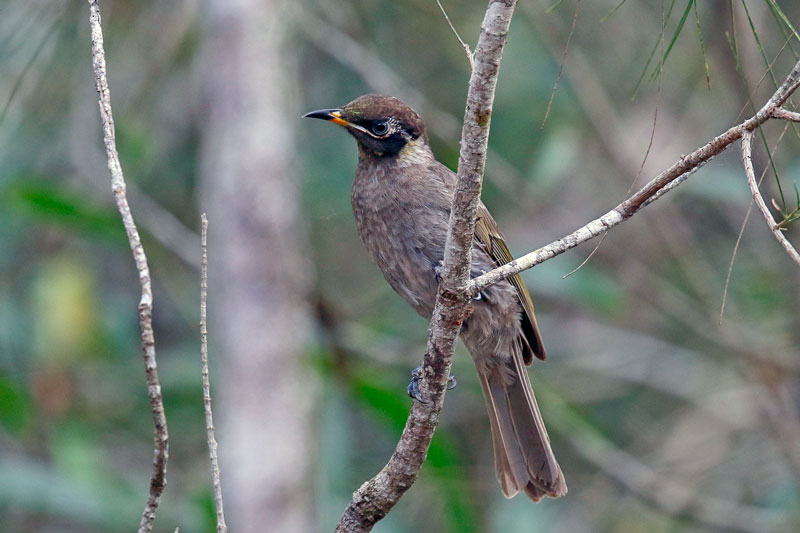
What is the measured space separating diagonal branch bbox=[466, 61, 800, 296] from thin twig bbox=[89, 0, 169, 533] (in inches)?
39.0

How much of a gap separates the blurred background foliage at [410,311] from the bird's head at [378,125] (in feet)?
6.31

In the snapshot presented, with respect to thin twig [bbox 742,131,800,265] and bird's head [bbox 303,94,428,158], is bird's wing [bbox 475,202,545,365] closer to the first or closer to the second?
bird's head [bbox 303,94,428,158]

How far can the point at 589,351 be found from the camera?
25.3 ft

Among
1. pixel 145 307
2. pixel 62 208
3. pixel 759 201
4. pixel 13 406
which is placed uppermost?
pixel 62 208

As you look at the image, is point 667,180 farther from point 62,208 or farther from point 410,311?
point 410,311

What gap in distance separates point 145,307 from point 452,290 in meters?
0.96

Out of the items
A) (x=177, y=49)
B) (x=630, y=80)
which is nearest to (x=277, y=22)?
(x=177, y=49)

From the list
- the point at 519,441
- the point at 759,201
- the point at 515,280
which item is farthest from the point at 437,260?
the point at 759,201

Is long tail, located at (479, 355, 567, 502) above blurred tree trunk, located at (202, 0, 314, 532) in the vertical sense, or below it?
below

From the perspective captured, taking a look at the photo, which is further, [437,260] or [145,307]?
[437,260]

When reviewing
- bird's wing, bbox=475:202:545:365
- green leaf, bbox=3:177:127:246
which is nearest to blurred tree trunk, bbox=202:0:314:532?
green leaf, bbox=3:177:127:246

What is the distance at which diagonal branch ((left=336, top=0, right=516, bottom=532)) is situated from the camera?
8.56 ft

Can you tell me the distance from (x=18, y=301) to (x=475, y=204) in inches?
236

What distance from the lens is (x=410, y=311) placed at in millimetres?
7859
